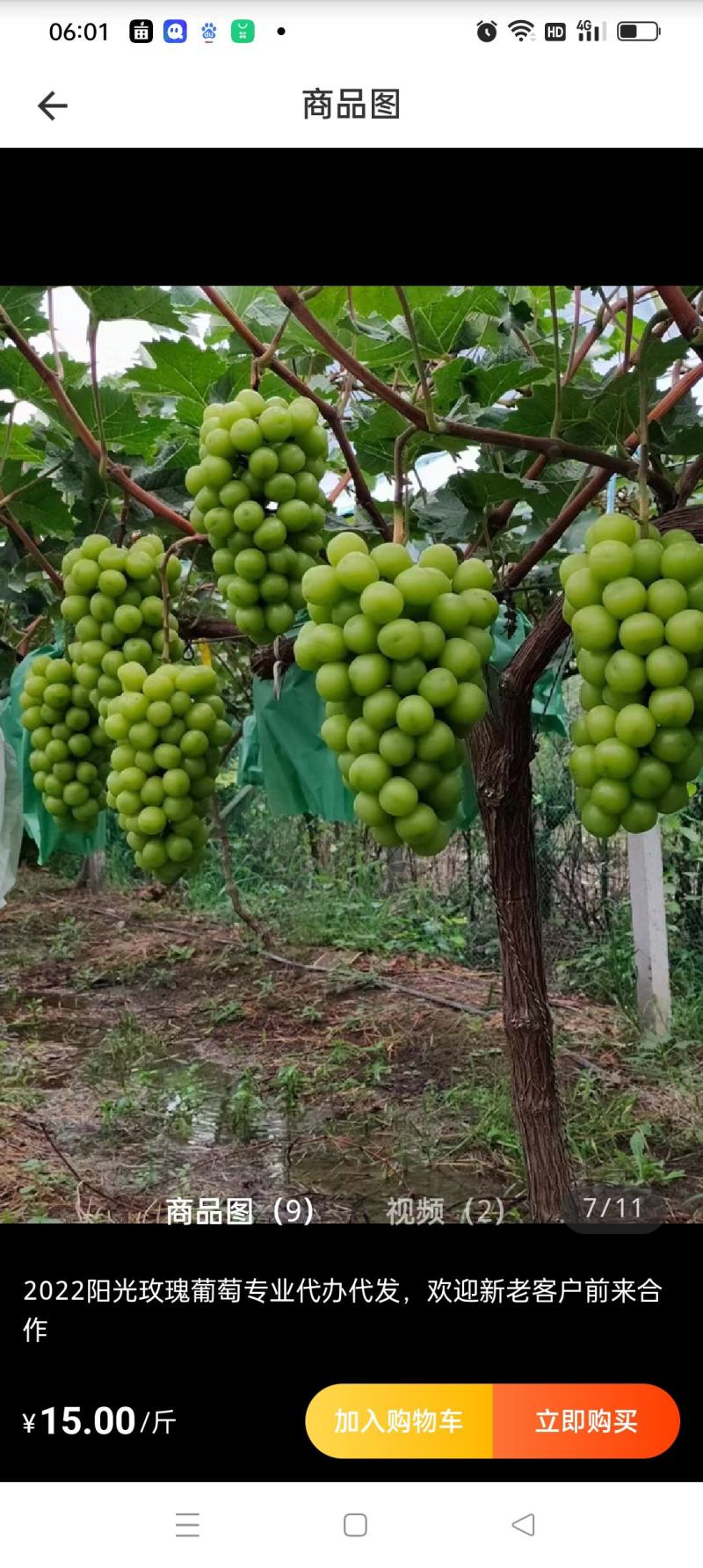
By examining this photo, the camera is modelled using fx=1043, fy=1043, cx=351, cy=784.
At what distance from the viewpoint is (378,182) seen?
0.59m

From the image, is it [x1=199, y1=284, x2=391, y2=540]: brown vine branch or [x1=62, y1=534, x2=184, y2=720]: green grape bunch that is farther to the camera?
[x1=62, y1=534, x2=184, y2=720]: green grape bunch

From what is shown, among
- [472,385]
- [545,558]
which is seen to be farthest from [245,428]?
[545,558]

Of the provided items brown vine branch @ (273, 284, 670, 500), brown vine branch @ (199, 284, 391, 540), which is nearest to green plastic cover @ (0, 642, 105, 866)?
brown vine branch @ (199, 284, 391, 540)

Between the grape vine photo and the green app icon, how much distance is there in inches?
4.9

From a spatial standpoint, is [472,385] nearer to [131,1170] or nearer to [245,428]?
[245,428]

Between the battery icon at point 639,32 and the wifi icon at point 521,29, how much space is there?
0.05 metres

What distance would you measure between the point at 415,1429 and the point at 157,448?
144 centimetres

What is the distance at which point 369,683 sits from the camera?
2.05ft

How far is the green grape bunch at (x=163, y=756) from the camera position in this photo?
96cm

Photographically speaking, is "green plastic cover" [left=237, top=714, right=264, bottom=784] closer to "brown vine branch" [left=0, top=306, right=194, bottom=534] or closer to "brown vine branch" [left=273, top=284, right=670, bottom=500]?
"brown vine branch" [left=0, top=306, right=194, bottom=534]

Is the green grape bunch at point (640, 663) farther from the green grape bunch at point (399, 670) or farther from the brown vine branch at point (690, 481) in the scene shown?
the brown vine branch at point (690, 481)

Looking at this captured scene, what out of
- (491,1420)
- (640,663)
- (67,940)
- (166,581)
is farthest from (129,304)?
(67,940)

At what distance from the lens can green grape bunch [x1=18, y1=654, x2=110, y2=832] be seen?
1.18m
